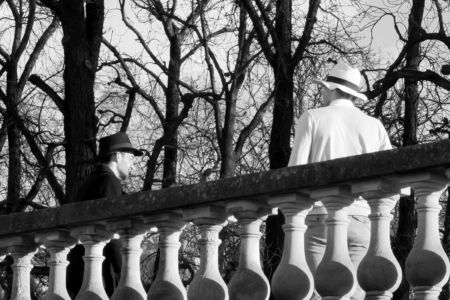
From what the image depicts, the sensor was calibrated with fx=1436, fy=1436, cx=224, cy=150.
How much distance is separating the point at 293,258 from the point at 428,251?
2.22ft

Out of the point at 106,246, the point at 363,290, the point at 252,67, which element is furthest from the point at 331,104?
the point at 252,67

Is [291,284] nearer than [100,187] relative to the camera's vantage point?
Yes

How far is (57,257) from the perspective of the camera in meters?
6.93

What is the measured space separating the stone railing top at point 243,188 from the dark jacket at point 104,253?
454 millimetres

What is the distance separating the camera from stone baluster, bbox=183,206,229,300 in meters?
6.18

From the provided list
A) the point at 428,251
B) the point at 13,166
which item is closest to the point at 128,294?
the point at 428,251

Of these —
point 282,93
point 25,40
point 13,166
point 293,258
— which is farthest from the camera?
point 25,40

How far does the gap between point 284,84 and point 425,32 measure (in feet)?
5.63

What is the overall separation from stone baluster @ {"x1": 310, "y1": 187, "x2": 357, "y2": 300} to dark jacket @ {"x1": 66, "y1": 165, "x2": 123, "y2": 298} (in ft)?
5.22

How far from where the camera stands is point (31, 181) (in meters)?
20.5

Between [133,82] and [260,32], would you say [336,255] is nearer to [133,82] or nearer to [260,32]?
[260,32]

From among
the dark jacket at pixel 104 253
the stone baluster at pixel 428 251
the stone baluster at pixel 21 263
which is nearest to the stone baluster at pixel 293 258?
the stone baluster at pixel 428 251

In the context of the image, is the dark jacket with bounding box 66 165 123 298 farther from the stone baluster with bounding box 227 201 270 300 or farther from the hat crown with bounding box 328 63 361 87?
the hat crown with bounding box 328 63 361 87

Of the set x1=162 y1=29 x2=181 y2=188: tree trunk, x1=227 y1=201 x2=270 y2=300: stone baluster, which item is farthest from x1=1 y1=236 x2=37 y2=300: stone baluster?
x1=162 y1=29 x2=181 y2=188: tree trunk
